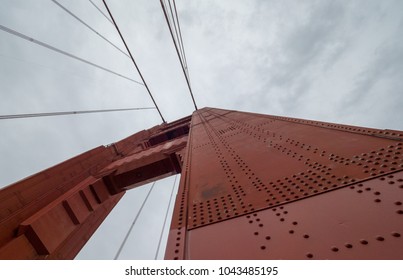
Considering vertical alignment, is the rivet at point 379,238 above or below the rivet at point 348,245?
above

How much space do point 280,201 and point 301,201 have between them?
0.19 meters

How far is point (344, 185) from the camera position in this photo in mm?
2033

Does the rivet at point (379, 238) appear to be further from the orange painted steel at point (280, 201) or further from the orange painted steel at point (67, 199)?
the orange painted steel at point (67, 199)

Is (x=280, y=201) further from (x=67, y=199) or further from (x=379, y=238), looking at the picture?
(x=67, y=199)

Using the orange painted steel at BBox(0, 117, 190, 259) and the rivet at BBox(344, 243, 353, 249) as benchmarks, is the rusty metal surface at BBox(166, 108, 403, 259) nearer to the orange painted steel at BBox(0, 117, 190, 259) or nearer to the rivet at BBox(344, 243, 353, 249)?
the rivet at BBox(344, 243, 353, 249)

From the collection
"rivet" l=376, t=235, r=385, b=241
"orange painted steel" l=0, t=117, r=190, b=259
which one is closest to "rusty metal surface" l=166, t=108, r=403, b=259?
"rivet" l=376, t=235, r=385, b=241

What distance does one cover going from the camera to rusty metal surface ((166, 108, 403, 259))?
1.51 metres

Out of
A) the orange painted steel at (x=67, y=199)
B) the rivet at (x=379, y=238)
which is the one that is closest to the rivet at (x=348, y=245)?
the rivet at (x=379, y=238)

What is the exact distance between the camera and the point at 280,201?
7.11 feet

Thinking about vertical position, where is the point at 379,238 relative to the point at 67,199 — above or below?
above

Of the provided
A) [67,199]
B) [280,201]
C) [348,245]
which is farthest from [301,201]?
[67,199]

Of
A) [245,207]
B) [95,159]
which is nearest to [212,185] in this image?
[245,207]

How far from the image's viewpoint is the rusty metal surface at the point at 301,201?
1.51 metres
